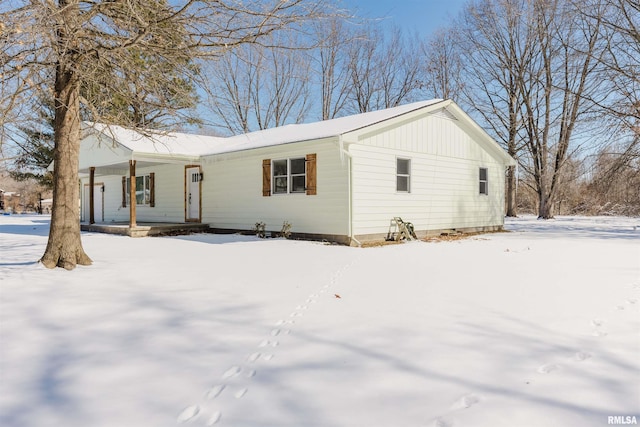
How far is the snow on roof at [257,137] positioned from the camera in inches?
431

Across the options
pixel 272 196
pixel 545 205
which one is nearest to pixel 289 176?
pixel 272 196

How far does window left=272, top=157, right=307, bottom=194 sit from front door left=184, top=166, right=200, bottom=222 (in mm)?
3835

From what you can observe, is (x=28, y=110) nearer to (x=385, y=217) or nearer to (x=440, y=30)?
(x=385, y=217)

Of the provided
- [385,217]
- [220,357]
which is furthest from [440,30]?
[220,357]

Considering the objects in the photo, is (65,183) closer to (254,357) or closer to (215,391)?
(254,357)

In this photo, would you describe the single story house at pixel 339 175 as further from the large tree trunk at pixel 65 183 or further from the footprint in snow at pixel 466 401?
the footprint in snow at pixel 466 401

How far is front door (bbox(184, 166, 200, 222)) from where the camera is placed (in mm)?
14438

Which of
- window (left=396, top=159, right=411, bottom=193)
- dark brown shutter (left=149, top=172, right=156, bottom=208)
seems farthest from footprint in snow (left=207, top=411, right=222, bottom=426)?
dark brown shutter (left=149, top=172, right=156, bottom=208)

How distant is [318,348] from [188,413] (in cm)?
110

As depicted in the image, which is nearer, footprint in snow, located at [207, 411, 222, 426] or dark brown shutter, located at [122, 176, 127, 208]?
footprint in snow, located at [207, 411, 222, 426]

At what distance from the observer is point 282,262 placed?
7109 millimetres

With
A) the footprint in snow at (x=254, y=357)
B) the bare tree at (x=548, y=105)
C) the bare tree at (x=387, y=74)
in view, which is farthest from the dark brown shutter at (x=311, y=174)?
the bare tree at (x=387, y=74)

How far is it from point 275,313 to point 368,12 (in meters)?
3.76

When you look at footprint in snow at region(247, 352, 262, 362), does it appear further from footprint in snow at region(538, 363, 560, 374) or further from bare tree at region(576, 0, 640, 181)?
bare tree at region(576, 0, 640, 181)
